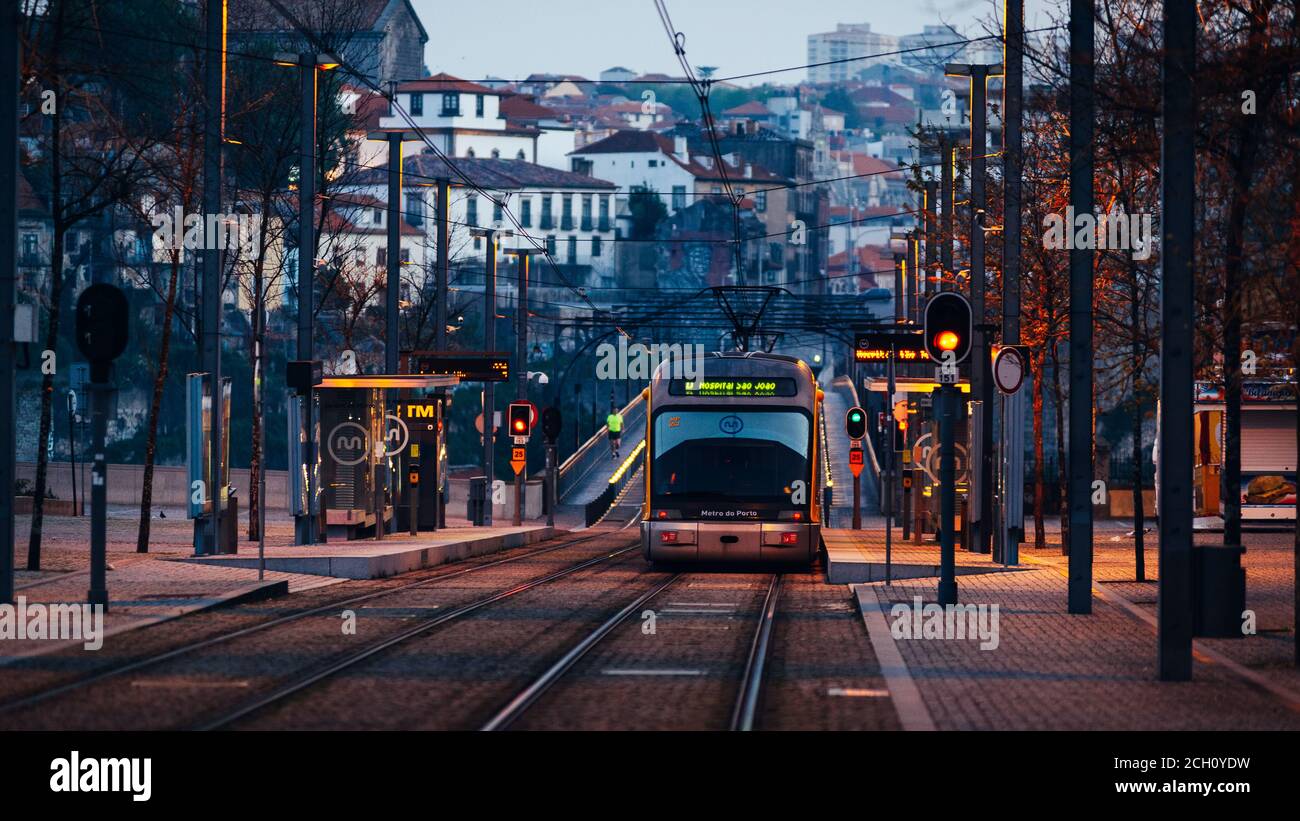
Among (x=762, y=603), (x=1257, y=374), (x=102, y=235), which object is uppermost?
(x=102, y=235)

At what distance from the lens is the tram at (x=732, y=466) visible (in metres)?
31.5

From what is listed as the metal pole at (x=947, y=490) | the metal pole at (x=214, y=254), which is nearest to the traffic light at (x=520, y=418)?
the metal pole at (x=214, y=254)

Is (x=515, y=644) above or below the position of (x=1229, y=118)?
below

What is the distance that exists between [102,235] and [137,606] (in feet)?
248

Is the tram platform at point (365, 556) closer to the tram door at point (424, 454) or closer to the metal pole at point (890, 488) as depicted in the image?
the tram door at point (424, 454)

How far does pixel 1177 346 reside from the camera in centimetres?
1594

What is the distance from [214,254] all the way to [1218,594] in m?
18.1

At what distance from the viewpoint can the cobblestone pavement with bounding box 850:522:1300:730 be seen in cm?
1366

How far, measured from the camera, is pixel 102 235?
93375mm

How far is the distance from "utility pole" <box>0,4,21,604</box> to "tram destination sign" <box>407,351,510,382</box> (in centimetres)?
2264

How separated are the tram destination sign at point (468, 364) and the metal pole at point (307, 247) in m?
9.74
